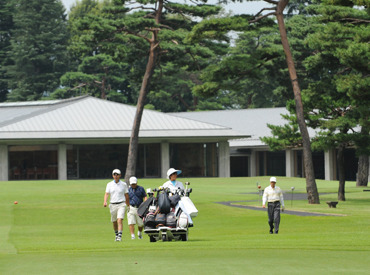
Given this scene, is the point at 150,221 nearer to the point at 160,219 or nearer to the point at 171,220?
the point at 160,219

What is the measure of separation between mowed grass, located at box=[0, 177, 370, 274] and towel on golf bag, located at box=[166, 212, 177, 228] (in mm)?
428

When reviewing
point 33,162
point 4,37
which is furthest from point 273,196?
point 4,37

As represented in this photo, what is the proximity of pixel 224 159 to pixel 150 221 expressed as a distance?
43.9m

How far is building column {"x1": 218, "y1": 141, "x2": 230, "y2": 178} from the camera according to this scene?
61.8 m

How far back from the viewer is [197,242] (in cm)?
1822

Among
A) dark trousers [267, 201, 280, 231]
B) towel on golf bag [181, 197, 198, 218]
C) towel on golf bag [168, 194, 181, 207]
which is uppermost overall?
towel on golf bag [168, 194, 181, 207]

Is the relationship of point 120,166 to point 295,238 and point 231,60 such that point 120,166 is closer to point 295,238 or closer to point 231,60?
point 231,60

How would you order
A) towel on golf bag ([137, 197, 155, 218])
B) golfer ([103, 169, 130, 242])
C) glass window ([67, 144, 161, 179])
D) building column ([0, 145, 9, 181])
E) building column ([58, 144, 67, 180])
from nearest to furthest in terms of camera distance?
towel on golf bag ([137, 197, 155, 218]) < golfer ([103, 169, 130, 242]) < building column ([0, 145, 9, 181]) < building column ([58, 144, 67, 180]) < glass window ([67, 144, 161, 179])

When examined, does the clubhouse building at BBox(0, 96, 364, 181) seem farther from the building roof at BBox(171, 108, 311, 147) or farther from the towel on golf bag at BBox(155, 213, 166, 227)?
the towel on golf bag at BBox(155, 213, 166, 227)

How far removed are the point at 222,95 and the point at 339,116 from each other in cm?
5939

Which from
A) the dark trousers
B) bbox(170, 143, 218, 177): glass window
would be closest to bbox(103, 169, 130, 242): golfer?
the dark trousers

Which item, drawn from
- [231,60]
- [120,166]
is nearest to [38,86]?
[120,166]

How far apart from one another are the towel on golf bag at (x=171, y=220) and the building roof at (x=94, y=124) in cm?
3936

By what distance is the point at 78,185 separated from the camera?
48812 mm
